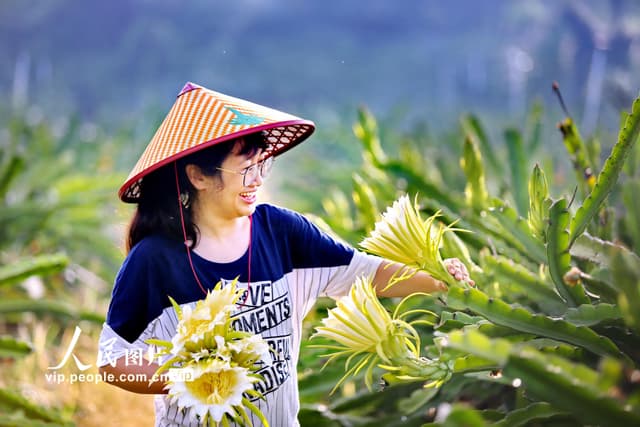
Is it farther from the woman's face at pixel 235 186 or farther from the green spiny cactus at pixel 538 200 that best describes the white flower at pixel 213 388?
the green spiny cactus at pixel 538 200

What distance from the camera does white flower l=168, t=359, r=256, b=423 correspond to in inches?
52.0

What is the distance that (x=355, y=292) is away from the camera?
1.40m

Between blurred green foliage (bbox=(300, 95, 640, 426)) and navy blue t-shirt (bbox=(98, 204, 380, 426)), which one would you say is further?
navy blue t-shirt (bbox=(98, 204, 380, 426))

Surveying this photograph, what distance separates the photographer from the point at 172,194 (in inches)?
64.7

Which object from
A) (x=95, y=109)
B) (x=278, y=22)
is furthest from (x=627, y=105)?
(x=278, y=22)

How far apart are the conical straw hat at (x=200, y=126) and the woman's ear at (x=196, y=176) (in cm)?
7

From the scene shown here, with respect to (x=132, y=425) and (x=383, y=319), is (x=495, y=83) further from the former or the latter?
(x=383, y=319)

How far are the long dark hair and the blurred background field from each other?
0.60m

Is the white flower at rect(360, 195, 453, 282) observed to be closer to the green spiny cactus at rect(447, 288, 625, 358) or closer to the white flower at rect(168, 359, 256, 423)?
the green spiny cactus at rect(447, 288, 625, 358)

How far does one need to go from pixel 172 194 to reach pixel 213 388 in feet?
1.54

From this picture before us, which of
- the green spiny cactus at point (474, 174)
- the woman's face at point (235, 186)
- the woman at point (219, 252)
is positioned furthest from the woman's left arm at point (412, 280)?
the green spiny cactus at point (474, 174)

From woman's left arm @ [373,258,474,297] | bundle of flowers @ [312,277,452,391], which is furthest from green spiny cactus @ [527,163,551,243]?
bundle of flowers @ [312,277,452,391]

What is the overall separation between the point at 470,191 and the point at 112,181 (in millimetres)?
2424

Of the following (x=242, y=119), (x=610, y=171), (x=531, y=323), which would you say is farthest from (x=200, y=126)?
(x=610, y=171)
